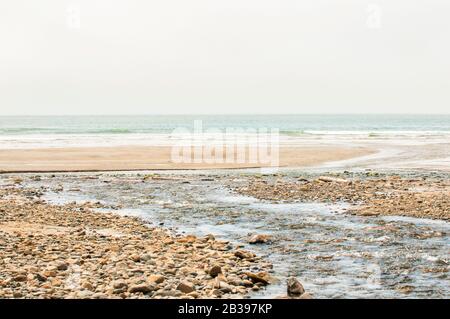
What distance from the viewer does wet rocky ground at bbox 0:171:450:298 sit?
9.97 meters

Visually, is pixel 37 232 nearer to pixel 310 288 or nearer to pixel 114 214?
pixel 114 214

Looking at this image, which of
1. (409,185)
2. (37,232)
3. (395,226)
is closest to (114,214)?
(37,232)

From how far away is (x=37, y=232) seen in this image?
1347 centimetres

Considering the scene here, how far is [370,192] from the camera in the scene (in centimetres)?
2097

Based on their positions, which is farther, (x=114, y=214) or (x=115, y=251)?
(x=114, y=214)

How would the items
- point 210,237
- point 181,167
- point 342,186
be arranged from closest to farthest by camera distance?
point 210,237, point 342,186, point 181,167

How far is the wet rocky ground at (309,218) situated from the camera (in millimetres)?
9969

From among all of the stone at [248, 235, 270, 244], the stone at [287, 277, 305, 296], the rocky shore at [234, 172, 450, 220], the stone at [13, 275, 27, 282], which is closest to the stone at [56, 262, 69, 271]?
the stone at [13, 275, 27, 282]

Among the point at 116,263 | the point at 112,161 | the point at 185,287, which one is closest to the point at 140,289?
the point at 185,287

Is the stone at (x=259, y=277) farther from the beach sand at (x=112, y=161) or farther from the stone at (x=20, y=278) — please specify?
the beach sand at (x=112, y=161)

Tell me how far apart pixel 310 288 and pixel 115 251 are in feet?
13.4

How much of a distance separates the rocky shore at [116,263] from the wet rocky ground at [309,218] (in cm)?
34

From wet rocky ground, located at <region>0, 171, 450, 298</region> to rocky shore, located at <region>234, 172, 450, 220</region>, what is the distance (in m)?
0.04
